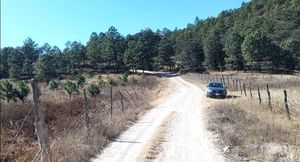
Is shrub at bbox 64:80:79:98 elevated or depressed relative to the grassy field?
elevated

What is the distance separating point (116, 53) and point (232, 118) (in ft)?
381

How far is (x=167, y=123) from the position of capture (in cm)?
2150

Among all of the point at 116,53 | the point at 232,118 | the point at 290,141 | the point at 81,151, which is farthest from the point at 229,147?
the point at 116,53

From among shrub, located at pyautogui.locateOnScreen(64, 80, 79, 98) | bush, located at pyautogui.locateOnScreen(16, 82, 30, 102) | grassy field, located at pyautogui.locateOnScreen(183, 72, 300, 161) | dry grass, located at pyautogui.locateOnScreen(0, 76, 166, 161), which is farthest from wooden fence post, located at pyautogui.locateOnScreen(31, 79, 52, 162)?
shrub, located at pyautogui.locateOnScreen(64, 80, 79, 98)

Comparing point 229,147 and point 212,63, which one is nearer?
point 229,147

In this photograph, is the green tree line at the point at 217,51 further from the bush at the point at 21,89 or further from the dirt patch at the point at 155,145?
the bush at the point at 21,89

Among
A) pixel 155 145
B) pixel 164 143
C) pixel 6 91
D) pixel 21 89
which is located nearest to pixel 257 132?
pixel 164 143

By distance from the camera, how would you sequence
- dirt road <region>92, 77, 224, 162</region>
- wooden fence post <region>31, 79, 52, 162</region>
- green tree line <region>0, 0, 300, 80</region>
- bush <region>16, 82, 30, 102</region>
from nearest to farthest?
bush <region>16, 82, 30, 102</region>, wooden fence post <region>31, 79, 52, 162</region>, dirt road <region>92, 77, 224, 162</region>, green tree line <region>0, 0, 300, 80</region>

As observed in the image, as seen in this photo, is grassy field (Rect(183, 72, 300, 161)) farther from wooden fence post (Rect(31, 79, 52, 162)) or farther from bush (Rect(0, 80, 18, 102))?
bush (Rect(0, 80, 18, 102))

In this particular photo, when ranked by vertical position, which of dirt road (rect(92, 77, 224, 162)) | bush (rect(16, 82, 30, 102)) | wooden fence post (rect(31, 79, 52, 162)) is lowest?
dirt road (rect(92, 77, 224, 162))

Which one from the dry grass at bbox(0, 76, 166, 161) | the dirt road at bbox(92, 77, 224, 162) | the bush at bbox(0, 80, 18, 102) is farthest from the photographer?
the dirt road at bbox(92, 77, 224, 162)

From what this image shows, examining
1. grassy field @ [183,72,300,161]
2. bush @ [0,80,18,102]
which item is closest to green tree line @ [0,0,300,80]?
grassy field @ [183,72,300,161]

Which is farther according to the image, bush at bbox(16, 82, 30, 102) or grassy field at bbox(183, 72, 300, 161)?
grassy field at bbox(183, 72, 300, 161)

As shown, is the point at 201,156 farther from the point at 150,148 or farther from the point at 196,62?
the point at 196,62
